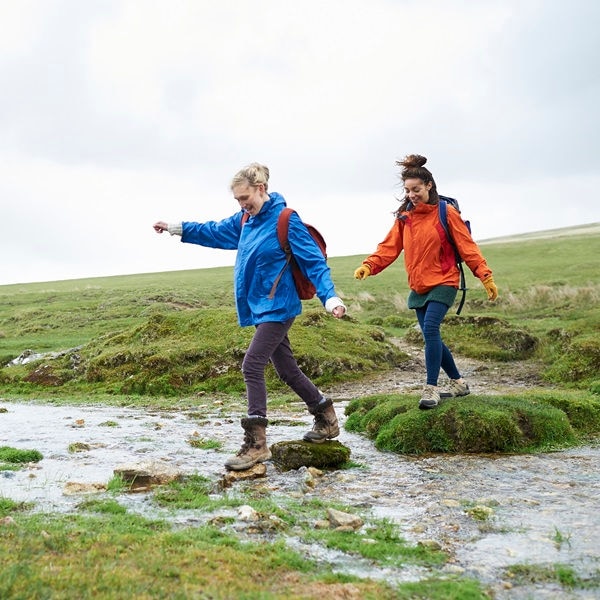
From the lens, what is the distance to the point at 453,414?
940 cm

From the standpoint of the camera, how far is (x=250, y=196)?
27.0 feet

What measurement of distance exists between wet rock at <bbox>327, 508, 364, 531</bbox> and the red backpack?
2955 mm

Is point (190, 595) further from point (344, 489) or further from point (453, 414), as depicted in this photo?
point (453, 414)

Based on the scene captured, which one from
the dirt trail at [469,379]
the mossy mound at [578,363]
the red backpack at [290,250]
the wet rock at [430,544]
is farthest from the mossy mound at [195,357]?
the wet rock at [430,544]

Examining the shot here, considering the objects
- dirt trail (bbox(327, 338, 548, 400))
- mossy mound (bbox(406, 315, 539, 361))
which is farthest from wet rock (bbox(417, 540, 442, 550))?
mossy mound (bbox(406, 315, 539, 361))

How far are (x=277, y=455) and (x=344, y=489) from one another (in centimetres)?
140

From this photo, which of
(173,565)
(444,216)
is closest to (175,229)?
(444,216)

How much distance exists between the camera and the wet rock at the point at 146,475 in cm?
724

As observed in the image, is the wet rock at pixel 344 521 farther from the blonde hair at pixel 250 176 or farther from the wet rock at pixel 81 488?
the blonde hair at pixel 250 176

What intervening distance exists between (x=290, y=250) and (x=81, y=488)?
3494mm

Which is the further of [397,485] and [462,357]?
[462,357]

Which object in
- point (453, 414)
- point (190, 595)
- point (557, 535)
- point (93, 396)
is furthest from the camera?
point (93, 396)

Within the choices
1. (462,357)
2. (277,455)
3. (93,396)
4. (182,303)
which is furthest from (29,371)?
(182,303)

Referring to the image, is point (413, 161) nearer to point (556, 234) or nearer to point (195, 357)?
point (195, 357)
